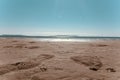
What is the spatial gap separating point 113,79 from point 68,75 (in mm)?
1195

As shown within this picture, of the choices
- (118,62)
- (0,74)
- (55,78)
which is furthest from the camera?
(118,62)

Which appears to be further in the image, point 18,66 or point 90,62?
point 90,62

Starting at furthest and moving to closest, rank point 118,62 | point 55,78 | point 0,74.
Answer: point 118,62 < point 0,74 < point 55,78

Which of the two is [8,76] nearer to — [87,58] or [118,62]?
[87,58]

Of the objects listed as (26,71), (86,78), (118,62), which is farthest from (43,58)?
(118,62)

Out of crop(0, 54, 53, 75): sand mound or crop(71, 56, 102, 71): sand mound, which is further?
crop(71, 56, 102, 71): sand mound

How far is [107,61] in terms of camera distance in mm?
6277

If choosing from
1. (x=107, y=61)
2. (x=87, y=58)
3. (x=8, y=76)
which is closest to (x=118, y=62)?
(x=107, y=61)

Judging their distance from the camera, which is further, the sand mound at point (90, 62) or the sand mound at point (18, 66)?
the sand mound at point (90, 62)

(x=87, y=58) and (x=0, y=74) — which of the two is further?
(x=87, y=58)

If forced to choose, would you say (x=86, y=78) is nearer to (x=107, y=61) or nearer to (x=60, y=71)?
(x=60, y=71)

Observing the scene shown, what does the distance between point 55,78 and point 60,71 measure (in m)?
0.52

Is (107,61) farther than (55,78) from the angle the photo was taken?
Yes

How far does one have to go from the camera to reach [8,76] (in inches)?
177
